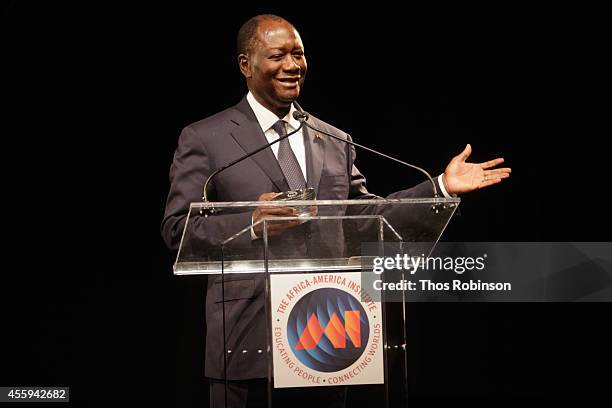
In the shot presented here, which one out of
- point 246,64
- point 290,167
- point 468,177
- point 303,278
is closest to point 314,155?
point 290,167

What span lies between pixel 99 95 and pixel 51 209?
51 cm

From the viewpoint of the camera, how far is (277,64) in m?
2.78

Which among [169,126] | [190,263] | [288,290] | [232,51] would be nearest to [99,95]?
[169,126]

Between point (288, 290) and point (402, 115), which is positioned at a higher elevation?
point (402, 115)

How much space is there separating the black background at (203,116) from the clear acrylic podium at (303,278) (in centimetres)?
169

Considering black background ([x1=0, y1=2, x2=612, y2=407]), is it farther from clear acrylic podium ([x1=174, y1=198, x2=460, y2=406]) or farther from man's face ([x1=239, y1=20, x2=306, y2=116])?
clear acrylic podium ([x1=174, y1=198, x2=460, y2=406])

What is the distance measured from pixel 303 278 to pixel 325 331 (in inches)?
4.7

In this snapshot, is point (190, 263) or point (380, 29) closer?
point (190, 263)

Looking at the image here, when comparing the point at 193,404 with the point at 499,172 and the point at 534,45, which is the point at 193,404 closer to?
the point at 499,172

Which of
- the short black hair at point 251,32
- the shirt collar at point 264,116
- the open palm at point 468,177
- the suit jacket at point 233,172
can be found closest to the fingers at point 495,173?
the open palm at point 468,177

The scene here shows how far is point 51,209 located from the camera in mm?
3715

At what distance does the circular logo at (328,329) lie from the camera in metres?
1.88

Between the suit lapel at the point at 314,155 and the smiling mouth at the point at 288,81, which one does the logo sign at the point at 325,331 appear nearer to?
the suit lapel at the point at 314,155

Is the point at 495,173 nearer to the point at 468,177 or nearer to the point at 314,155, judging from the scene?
the point at 468,177
